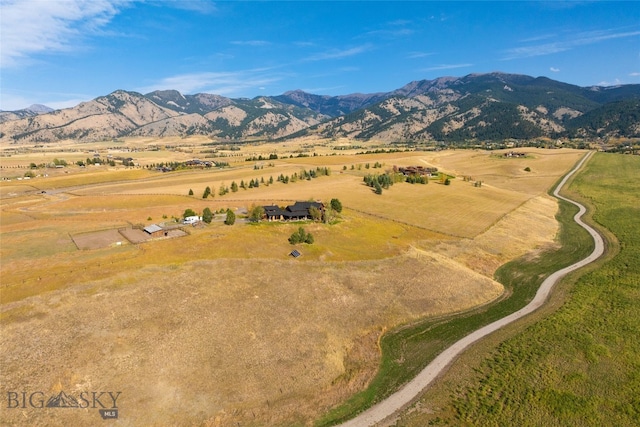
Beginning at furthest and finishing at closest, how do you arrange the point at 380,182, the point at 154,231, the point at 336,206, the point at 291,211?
1. the point at 380,182
2. the point at 336,206
3. the point at 291,211
4. the point at 154,231

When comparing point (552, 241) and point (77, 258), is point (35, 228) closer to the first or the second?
point (77, 258)

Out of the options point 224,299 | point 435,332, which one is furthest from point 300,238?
point 435,332

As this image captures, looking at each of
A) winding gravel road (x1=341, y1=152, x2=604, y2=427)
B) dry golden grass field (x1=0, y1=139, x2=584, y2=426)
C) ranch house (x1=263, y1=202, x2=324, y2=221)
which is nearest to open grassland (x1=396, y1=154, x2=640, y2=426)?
winding gravel road (x1=341, y1=152, x2=604, y2=427)

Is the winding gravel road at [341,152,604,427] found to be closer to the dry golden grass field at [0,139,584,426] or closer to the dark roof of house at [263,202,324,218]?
the dry golden grass field at [0,139,584,426]

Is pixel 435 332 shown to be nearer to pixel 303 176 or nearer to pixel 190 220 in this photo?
pixel 190 220

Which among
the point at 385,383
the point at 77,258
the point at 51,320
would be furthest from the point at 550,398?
the point at 77,258

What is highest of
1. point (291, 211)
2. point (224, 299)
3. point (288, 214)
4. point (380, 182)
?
point (380, 182)
